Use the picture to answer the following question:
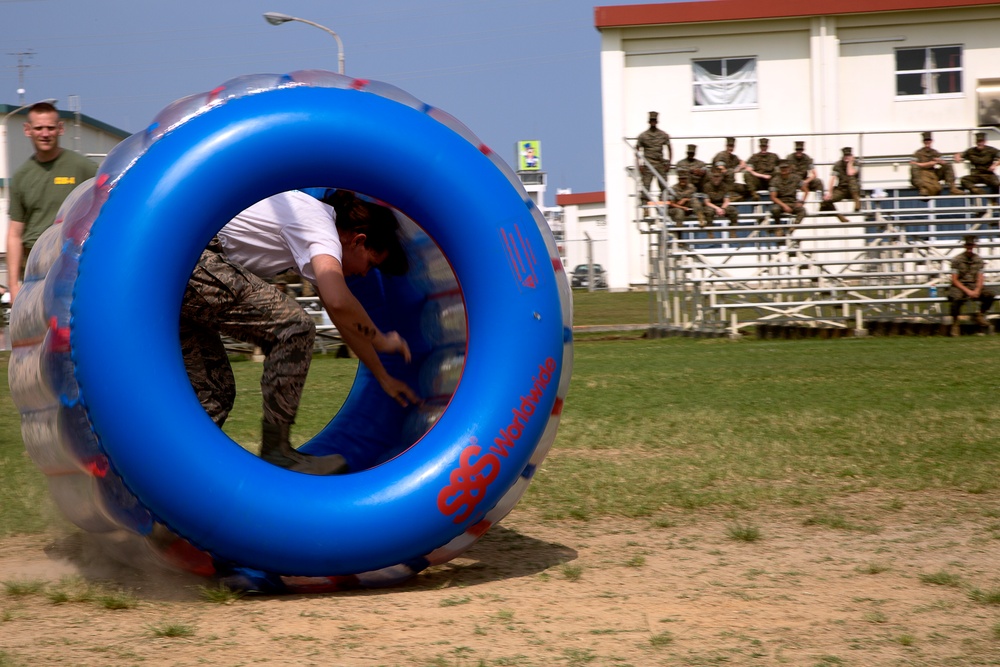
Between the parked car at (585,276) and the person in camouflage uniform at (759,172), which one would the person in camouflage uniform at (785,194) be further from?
the parked car at (585,276)

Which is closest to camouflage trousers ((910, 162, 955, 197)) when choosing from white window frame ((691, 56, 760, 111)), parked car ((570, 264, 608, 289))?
white window frame ((691, 56, 760, 111))

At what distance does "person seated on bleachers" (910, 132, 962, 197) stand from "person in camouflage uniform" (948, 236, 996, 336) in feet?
17.3

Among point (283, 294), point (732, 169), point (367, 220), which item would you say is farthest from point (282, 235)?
point (732, 169)

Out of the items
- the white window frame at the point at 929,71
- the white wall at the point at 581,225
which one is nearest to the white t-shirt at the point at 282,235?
the white window frame at the point at 929,71

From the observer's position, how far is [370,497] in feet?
11.7

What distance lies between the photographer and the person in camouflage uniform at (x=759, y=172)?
20078mm

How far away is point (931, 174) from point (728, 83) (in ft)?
29.5

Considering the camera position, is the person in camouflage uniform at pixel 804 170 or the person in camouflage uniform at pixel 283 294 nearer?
the person in camouflage uniform at pixel 283 294

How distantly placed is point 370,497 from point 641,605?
0.89 metres

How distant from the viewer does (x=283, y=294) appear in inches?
171

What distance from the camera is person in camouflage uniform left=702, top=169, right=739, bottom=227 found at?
1953 cm

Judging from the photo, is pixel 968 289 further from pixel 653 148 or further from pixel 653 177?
pixel 653 177

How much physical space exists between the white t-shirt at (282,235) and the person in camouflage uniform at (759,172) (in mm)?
16556

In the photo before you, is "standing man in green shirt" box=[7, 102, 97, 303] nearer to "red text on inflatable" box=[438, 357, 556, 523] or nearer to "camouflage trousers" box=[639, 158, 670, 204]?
"red text on inflatable" box=[438, 357, 556, 523]
